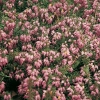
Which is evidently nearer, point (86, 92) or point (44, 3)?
point (86, 92)

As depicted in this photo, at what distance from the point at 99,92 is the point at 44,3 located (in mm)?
3667

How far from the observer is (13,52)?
871 cm

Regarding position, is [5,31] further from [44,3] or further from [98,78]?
[98,78]

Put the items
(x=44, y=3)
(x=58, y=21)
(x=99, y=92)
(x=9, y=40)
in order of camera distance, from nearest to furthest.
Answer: (x=99, y=92), (x=9, y=40), (x=58, y=21), (x=44, y=3)

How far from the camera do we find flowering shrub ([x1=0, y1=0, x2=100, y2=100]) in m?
8.15

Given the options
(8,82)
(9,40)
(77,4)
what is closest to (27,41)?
(9,40)

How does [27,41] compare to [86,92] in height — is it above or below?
above

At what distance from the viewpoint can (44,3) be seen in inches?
420

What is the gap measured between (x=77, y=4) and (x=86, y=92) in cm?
353

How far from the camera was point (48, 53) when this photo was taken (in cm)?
878

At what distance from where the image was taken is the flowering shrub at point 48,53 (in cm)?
815

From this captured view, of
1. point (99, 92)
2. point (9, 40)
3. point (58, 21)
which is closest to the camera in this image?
point (99, 92)

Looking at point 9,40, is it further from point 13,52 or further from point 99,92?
point 99,92

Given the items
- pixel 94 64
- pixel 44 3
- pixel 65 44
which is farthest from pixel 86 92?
pixel 44 3
